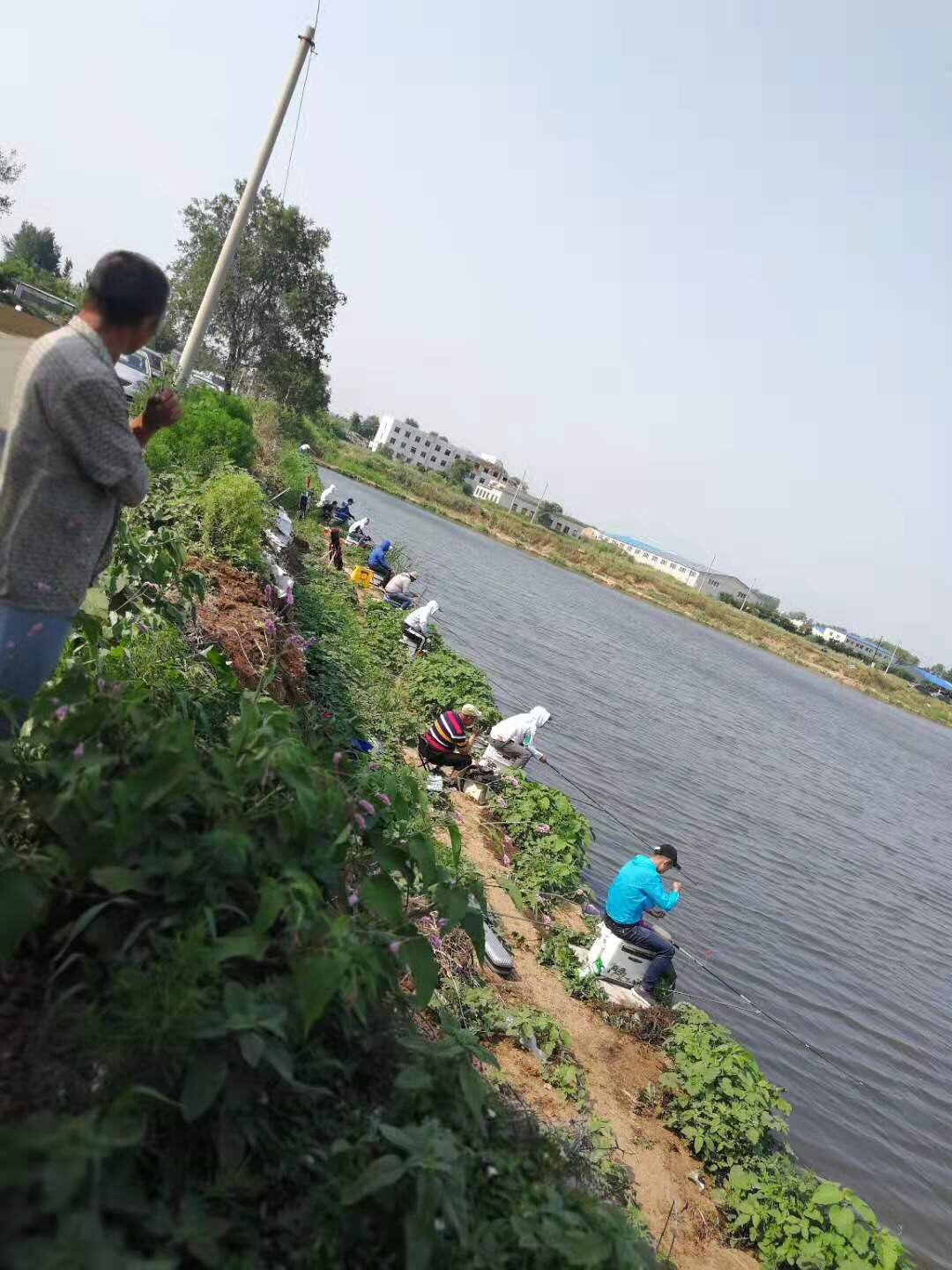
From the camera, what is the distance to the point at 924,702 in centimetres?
10619

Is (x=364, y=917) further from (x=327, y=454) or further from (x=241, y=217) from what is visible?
(x=327, y=454)

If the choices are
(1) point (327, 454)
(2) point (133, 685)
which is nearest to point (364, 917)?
(2) point (133, 685)

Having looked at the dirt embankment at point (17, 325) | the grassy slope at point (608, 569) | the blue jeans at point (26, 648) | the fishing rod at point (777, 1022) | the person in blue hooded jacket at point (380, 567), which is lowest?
the fishing rod at point (777, 1022)

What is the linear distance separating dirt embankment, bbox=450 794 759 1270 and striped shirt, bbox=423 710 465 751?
231cm

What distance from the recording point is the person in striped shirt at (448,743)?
947 cm

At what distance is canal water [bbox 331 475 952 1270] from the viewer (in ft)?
25.8

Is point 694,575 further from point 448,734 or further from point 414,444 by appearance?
point 448,734

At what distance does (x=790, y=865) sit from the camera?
14664 mm

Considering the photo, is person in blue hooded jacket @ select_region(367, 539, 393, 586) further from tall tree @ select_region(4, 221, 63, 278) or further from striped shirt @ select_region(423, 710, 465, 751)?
tall tree @ select_region(4, 221, 63, 278)

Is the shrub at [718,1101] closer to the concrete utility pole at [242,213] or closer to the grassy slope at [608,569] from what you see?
the concrete utility pole at [242,213]

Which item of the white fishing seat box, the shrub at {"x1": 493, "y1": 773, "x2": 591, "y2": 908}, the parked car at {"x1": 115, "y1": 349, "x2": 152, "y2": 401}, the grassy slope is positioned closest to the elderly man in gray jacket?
the white fishing seat box

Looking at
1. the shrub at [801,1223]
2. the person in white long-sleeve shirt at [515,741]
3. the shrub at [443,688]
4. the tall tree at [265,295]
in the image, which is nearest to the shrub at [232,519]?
the shrub at [443,688]

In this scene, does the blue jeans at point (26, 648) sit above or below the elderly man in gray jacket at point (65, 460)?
below

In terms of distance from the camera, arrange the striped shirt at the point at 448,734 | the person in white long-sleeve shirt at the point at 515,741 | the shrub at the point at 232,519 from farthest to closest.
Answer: the person in white long-sleeve shirt at the point at 515,741
the striped shirt at the point at 448,734
the shrub at the point at 232,519
